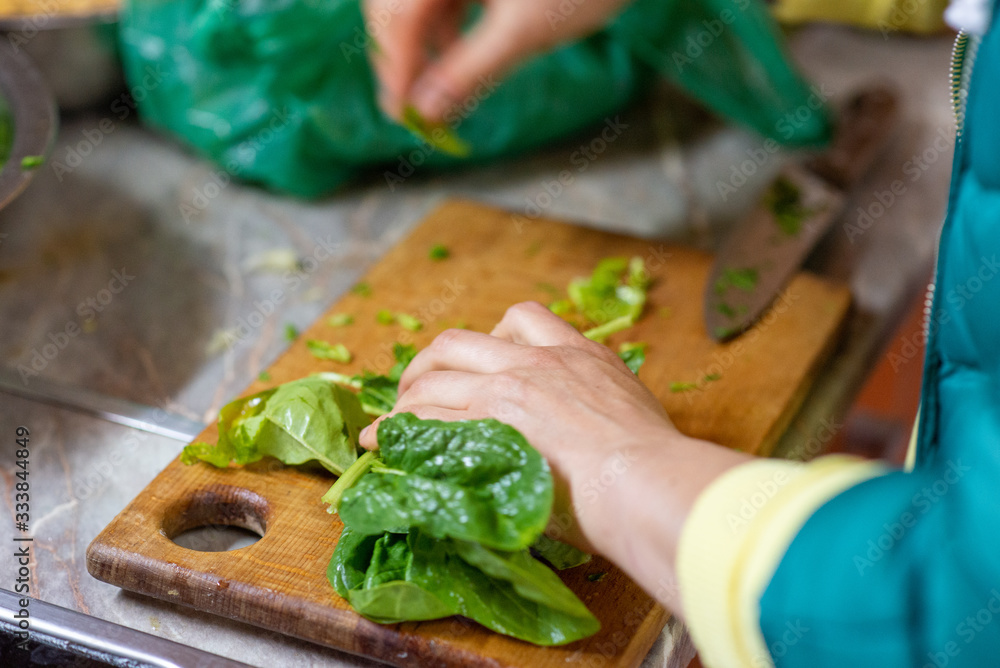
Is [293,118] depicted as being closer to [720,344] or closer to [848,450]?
[720,344]

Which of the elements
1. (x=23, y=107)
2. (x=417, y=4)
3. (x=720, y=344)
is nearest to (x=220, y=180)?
(x=23, y=107)

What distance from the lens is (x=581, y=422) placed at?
0.76m

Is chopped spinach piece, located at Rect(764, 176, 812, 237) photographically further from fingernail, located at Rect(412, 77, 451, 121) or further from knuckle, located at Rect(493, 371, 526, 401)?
knuckle, located at Rect(493, 371, 526, 401)

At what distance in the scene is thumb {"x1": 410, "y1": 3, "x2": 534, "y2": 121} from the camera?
46.4 inches

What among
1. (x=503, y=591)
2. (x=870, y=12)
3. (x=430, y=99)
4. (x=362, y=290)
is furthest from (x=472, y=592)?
(x=870, y=12)

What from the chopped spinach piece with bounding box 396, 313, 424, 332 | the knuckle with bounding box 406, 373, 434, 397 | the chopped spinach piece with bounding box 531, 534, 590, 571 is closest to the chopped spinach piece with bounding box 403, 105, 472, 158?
the chopped spinach piece with bounding box 396, 313, 424, 332

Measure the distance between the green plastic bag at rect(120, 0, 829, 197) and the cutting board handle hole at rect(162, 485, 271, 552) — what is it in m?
0.74

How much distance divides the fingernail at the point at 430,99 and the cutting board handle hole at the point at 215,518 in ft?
1.89

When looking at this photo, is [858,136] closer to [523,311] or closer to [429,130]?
[429,130]

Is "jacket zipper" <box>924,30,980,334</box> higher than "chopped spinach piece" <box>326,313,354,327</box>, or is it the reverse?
"jacket zipper" <box>924,30,980,334</box>

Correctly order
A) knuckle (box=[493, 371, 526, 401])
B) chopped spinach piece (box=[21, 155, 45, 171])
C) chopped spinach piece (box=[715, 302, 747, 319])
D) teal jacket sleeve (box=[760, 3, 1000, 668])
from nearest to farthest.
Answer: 1. teal jacket sleeve (box=[760, 3, 1000, 668])
2. knuckle (box=[493, 371, 526, 401])
3. chopped spinach piece (box=[21, 155, 45, 171])
4. chopped spinach piece (box=[715, 302, 747, 319])

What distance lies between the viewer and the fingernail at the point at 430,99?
1.20m

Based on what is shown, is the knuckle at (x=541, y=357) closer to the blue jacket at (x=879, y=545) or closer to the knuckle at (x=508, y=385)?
the knuckle at (x=508, y=385)

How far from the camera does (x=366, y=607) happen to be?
2.44 ft
